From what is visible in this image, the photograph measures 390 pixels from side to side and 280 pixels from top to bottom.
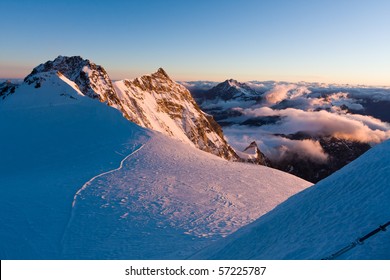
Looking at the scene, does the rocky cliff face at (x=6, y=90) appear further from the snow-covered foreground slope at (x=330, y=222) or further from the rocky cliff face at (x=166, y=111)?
the rocky cliff face at (x=166, y=111)

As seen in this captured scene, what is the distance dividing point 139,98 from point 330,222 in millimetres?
153419

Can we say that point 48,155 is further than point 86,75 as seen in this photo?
No

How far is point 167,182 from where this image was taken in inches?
817

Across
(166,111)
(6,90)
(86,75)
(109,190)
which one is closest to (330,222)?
(109,190)

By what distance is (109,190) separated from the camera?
18.6m

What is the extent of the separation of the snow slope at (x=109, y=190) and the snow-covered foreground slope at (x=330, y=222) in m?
4.40

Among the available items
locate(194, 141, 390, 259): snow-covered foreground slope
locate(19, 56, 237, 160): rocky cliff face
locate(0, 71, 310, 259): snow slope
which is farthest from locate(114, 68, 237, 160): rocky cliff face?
locate(194, 141, 390, 259): snow-covered foreground slope

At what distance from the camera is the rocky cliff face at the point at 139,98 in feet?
354

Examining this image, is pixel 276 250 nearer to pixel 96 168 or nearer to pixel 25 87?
pixel 96 168

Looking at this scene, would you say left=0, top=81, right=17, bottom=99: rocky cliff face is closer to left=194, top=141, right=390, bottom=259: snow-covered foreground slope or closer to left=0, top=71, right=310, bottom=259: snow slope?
left=0, top=71, right=310, bottom=259: snow slope

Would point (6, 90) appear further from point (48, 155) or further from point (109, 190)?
point (109, 190)

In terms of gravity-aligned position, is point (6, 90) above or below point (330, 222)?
above

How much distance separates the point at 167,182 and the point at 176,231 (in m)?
6.19
